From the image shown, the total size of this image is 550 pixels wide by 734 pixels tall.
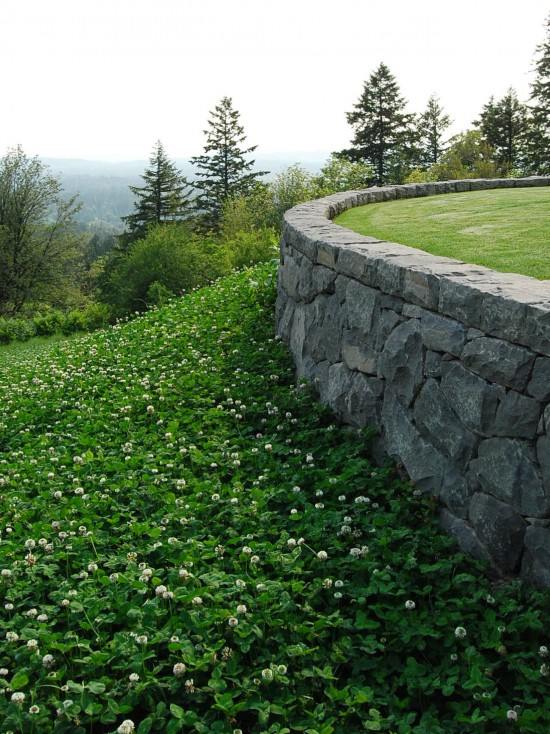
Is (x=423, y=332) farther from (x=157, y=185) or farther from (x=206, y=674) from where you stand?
(x=157, y=185)

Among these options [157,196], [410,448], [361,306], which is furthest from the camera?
[157,196]

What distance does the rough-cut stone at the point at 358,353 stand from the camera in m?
5.02

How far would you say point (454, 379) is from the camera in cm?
393

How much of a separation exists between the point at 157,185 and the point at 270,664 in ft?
140

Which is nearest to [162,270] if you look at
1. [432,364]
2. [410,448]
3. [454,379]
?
[410,448]

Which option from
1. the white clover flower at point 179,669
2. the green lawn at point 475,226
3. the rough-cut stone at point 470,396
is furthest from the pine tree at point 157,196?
the white clover flower at point 179,669

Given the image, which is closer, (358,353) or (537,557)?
(537,557)

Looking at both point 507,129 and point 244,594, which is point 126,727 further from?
point 507,129

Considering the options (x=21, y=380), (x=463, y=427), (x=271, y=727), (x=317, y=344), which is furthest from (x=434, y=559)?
(x=21, y=380)

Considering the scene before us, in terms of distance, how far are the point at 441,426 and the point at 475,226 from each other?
336 centimetres

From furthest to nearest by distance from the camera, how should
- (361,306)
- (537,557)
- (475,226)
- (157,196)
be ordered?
(157,196), (475,226), (361,306), (537,557)

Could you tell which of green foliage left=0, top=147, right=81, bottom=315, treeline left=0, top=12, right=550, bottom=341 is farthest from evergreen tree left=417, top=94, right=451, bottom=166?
green foliage left=0, top=147, right=81, bottom=315

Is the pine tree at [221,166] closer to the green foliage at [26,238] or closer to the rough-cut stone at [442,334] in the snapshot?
the green foliage at [26,238]

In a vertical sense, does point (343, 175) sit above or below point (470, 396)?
above
